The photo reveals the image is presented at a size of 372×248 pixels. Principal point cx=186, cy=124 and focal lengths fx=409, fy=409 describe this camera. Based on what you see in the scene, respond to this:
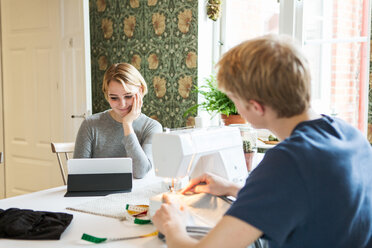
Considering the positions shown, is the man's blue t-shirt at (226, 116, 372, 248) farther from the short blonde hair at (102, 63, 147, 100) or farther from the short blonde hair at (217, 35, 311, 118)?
the short blonde hair at (102, 63, 147, 100)

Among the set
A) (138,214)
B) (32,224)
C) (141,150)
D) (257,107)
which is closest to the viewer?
(257,107)

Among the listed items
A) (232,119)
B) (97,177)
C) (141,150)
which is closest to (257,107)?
(97,177)

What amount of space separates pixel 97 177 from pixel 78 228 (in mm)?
427

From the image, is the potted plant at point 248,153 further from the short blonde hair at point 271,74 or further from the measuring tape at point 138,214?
the short blonde hair at point 271,74

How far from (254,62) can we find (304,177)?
270 millimetres

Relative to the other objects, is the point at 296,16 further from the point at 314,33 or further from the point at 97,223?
the point at 97,223

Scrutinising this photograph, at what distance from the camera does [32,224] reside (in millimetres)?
1228

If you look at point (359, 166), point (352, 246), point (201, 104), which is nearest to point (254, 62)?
point (359, 166)

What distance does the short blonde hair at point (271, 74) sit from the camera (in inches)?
35.3

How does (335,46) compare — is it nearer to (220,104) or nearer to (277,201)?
(220,104)

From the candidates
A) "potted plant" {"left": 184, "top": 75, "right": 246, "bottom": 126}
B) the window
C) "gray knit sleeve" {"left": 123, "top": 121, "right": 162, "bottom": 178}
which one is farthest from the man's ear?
the window

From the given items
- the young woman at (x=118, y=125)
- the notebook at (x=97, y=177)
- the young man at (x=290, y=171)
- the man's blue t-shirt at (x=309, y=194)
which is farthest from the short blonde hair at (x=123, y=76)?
the man's blue t-shirt at (x=309, y=194)

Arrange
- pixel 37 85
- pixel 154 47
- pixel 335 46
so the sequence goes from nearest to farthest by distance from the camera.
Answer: pixel 335 46, pixel 154 47, pixel 37 85

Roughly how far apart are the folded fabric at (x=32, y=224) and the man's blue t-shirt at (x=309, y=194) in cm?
60
